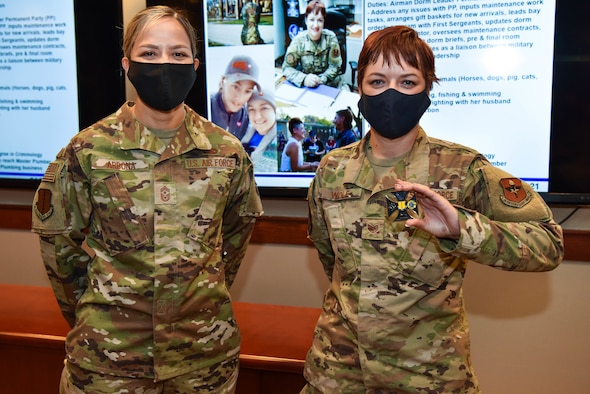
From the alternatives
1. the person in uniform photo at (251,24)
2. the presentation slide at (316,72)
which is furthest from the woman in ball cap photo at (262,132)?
the person in uniform photo at (251,24)

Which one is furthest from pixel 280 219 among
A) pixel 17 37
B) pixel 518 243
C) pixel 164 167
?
pixel 17 37

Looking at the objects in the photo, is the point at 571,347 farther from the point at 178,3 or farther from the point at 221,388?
the point at 178,3

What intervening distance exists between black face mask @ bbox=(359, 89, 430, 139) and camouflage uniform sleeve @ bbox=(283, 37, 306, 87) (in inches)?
40.3

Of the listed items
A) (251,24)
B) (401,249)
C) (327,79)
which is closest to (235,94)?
(251,24)

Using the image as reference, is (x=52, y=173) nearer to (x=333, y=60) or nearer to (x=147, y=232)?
(x=147, y=232)

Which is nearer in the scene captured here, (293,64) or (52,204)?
(52,204)

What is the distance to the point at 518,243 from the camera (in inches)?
49.6

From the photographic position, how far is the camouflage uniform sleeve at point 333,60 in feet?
7.77

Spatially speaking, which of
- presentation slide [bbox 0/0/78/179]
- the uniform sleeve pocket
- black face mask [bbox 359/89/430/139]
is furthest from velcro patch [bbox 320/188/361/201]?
presentation slide [bbox 0/0/78/179]

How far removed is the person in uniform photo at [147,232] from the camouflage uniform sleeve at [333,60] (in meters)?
0.85

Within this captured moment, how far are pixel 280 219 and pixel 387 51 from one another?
4.22 feet

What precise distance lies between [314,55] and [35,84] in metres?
1.47

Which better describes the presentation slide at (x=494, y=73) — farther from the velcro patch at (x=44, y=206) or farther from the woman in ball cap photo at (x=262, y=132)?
the velcro patch at (x=44, y=206)

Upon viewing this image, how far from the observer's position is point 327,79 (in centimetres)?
240
